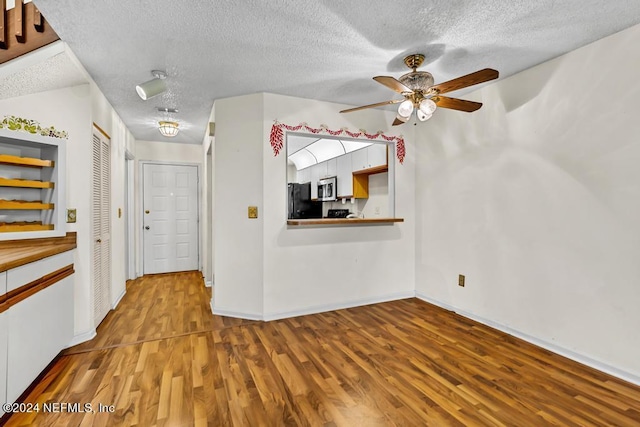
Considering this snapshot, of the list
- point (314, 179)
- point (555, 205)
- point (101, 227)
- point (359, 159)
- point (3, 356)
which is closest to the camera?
point (3, 356)

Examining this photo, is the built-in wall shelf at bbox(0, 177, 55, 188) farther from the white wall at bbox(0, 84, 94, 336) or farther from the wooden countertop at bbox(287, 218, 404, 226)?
the wooden countertop at bbox(287, 218, 404, 226)

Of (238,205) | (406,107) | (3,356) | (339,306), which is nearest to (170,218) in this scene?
(238,205)

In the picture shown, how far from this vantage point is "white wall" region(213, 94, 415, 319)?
10.8ft

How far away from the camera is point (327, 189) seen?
5.64 meters

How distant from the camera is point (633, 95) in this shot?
211 centimetres

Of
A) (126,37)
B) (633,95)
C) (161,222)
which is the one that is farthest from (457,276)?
(161,222)

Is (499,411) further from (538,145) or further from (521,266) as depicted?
(538,145)

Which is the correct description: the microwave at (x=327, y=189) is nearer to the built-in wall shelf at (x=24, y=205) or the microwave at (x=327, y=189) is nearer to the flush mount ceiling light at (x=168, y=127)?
the flush mount ceiling light at (x=168, y=127)

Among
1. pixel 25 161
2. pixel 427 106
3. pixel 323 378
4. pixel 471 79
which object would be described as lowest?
pixel 323 378

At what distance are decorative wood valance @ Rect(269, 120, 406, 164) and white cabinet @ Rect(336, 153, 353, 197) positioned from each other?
1.15 metres

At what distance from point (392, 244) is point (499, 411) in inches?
88.6

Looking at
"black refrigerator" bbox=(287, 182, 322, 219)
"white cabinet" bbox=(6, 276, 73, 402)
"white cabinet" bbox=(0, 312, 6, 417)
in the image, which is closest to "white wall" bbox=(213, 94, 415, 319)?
"white cabinet" bbox=(6, 276, 73, 402)

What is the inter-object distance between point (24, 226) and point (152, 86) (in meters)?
1.48

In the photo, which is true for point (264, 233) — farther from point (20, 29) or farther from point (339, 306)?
point (20, 29)
